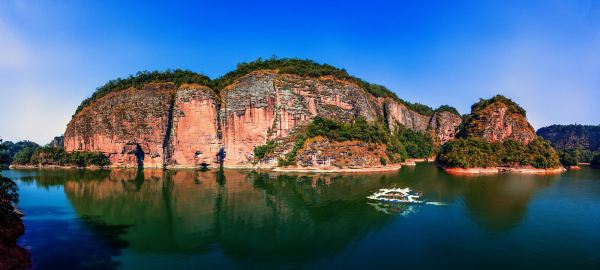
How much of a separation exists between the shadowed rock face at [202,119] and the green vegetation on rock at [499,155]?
25.6 m

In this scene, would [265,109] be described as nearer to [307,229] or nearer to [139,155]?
[139,155]

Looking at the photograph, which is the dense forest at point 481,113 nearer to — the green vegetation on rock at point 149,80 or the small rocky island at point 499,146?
the small rocky island at point 499,146

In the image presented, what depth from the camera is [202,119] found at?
68500 millimetres

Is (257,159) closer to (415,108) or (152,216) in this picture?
(152,216)

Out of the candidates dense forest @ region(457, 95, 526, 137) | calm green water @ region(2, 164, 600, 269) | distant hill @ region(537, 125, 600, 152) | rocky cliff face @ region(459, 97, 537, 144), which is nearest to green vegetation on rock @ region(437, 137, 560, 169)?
rocky cliff face @ region(459, 97, 537, 144)

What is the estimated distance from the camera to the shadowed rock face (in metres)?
68.1

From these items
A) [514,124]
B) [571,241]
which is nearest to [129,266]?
[571,241]

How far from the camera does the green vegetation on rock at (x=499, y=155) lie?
5856 cm

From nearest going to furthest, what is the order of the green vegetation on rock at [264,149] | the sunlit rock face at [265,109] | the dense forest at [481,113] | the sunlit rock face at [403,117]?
the green vegetation on rock at [264,149]
the sunlit rock face at [265,109]
the dense forest at [481,113]
the sunlit rock face at [403,117]

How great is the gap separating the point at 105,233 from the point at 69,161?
62.7 meters

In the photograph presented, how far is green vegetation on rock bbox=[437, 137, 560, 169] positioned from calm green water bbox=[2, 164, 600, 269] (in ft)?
68.4

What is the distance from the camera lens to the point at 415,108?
126m

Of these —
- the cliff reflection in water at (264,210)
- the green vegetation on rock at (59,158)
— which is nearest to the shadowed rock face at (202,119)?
the green vegetation on rock at (59,158)

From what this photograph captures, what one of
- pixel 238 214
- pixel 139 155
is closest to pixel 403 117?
pixel 139 155
